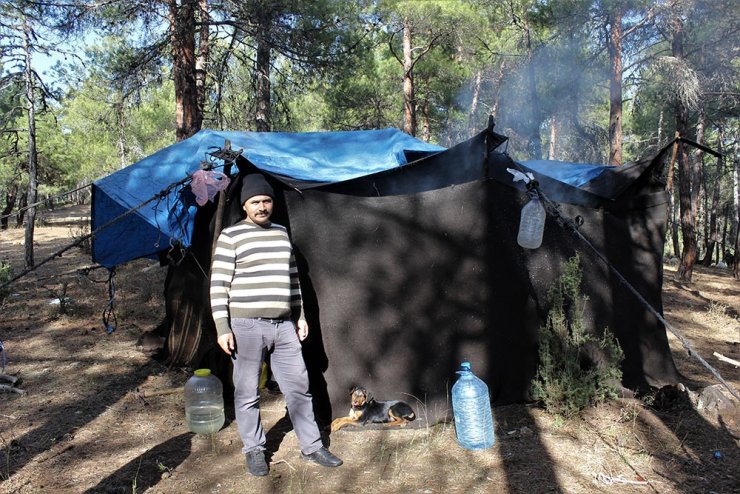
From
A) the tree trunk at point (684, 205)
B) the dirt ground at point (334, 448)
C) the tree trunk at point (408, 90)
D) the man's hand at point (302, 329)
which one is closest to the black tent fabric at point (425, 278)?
the dirt ground at point (334, 448)

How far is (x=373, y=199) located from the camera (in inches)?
176

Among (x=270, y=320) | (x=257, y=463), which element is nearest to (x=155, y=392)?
(x=257, y=463)

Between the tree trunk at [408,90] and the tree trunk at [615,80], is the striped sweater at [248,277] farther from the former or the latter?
the tree trunk at [408,90]

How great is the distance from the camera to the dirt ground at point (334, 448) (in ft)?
11.5

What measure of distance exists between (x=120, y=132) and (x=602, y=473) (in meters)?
11.7

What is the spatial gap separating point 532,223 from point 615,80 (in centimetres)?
858

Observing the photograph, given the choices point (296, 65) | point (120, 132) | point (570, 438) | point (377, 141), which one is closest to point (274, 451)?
point (570, 438)

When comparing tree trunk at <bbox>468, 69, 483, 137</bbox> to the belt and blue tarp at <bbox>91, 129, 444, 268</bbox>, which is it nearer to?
blue tarp at <bbox>91, 129, 444, 268</bbox>

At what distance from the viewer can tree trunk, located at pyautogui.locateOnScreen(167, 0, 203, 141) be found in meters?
8.70

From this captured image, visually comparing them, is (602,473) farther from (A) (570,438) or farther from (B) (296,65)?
(B) (296,65)

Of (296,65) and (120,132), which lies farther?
(120,132)

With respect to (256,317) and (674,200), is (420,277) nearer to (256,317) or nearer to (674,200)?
(256,317)

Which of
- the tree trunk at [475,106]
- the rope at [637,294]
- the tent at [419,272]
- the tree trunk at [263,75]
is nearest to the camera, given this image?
the rope at [637,294]

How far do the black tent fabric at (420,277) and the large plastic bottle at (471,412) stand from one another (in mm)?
352
